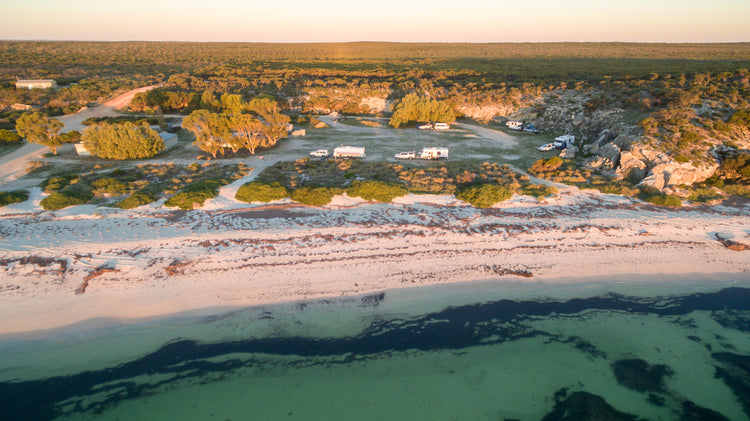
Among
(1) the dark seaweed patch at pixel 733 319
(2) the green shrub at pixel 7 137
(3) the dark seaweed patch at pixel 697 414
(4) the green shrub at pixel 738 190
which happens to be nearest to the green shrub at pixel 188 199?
Result: (3) the dark seaweed patch at pixel 697 414

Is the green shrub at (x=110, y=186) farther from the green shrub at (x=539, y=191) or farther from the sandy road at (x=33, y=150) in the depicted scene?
the green shrub at (x=539, y=191)

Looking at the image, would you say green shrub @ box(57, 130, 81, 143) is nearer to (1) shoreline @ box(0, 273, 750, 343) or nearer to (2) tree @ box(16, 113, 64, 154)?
(2) tree @ box(16, 113, 64, 154)

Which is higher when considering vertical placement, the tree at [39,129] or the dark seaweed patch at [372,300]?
the tree at [39,129]

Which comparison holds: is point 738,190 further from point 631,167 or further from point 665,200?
point 665,200

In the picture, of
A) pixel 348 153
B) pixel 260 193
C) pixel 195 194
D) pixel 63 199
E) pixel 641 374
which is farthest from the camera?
pixel 348 153

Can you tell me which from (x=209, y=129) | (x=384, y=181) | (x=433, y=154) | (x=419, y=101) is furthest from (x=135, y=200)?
(x=419, y=101)

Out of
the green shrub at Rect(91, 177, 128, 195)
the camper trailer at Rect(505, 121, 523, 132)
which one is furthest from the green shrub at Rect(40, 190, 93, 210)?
the camper trailer at Rect(505, 121, 523, 132)

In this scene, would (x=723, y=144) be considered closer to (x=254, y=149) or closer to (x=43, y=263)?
(x=254, y=149)
